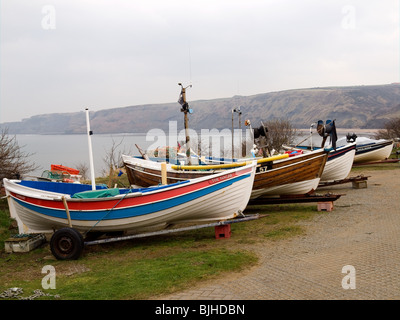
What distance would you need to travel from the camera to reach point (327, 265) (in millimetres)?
7902

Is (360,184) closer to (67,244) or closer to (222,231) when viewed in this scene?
(222,231)

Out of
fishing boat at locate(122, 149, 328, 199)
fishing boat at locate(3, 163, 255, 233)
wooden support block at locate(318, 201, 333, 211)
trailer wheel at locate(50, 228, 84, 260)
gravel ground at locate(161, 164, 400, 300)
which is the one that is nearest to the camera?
gravel ground at locate(161, 164, 400, 300)

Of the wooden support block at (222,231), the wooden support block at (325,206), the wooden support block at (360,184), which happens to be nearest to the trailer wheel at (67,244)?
the wooden support block at (222,231)

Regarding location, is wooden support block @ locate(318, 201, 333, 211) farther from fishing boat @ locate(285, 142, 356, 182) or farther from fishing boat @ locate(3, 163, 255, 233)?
fishing boat @ locate(285, 142, 356, 182)

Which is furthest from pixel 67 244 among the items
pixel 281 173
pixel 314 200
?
pixel 314 200

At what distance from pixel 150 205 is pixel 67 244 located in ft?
7.34

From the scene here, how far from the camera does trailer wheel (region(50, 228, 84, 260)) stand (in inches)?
379

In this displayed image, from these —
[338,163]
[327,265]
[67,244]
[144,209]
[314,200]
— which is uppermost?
[338,163]

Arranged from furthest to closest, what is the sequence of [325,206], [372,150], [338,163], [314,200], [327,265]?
[372,150], [338,163], [314,200], [325,206], [327,265]

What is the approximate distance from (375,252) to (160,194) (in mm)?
5247

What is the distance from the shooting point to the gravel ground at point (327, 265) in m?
6.55

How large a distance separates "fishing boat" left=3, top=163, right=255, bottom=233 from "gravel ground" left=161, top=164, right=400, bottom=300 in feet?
5.46

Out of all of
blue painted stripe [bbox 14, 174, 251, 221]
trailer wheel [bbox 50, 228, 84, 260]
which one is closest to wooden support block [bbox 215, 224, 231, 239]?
blue painted stripe [bbox 14, 174, 251, 221]
